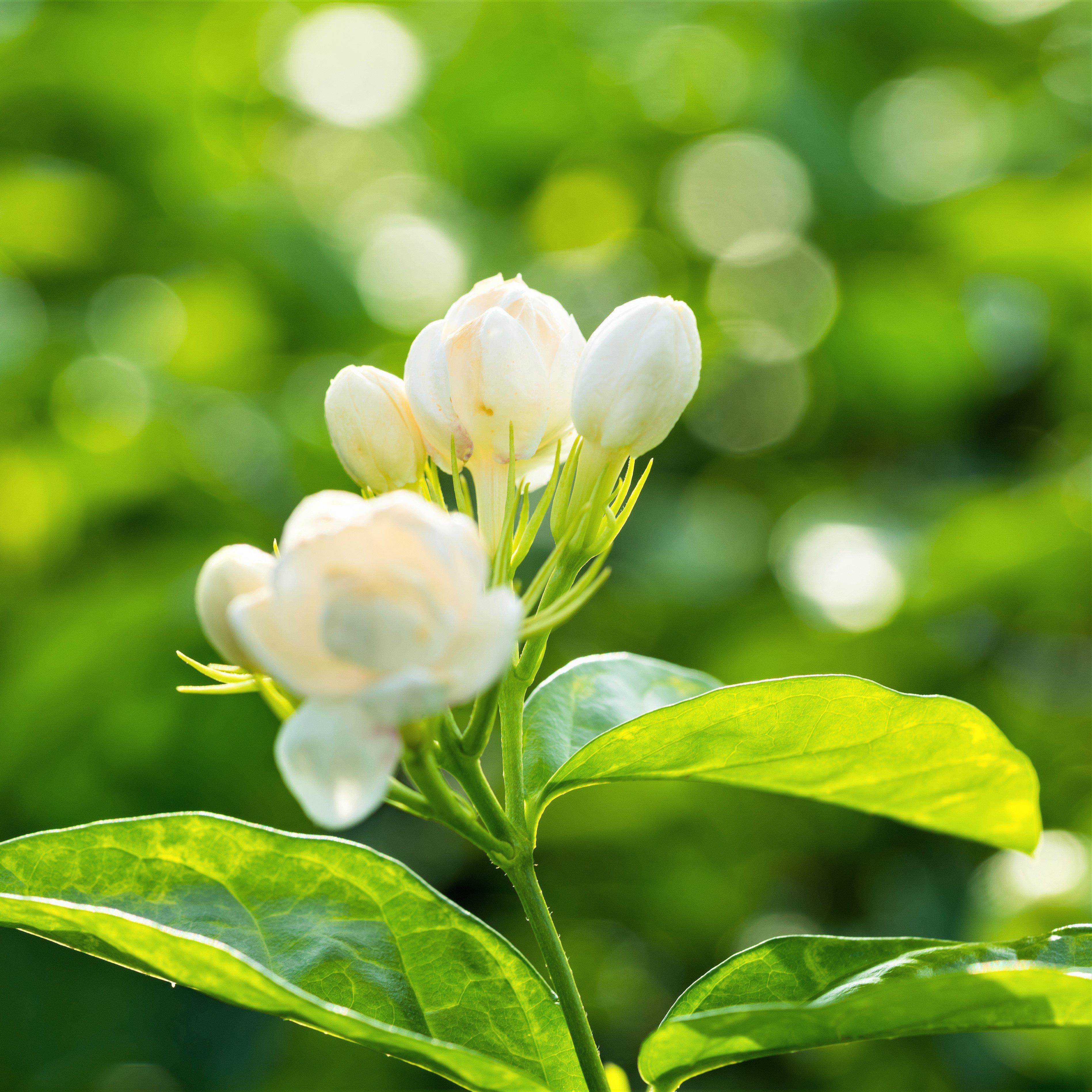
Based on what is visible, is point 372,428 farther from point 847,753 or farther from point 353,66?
point 353,66

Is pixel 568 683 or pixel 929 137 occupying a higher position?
pixel 929 137

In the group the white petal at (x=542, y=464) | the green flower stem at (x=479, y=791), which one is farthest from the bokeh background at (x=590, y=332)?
the green flower stem at (x=479, y=791)

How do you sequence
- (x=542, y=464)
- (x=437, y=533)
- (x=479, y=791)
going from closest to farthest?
(x=437, y=533)
(x=479, y=791)
(x=542, y=464)

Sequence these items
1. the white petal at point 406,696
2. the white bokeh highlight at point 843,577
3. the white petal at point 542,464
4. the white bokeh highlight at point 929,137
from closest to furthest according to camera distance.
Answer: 1. the white petal at point 406,696
2. the white petal at point 542,464
3. the white bokeh highlight at point 843,577
4. the white bokeh highlight at point 929,137

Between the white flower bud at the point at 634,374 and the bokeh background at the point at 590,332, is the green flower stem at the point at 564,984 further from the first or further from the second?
the bokeh background at the point at 590,332

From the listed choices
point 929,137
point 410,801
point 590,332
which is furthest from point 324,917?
point 929,137

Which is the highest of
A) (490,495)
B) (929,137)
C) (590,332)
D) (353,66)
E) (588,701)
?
(353,66)

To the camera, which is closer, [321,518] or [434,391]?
[321,518]
